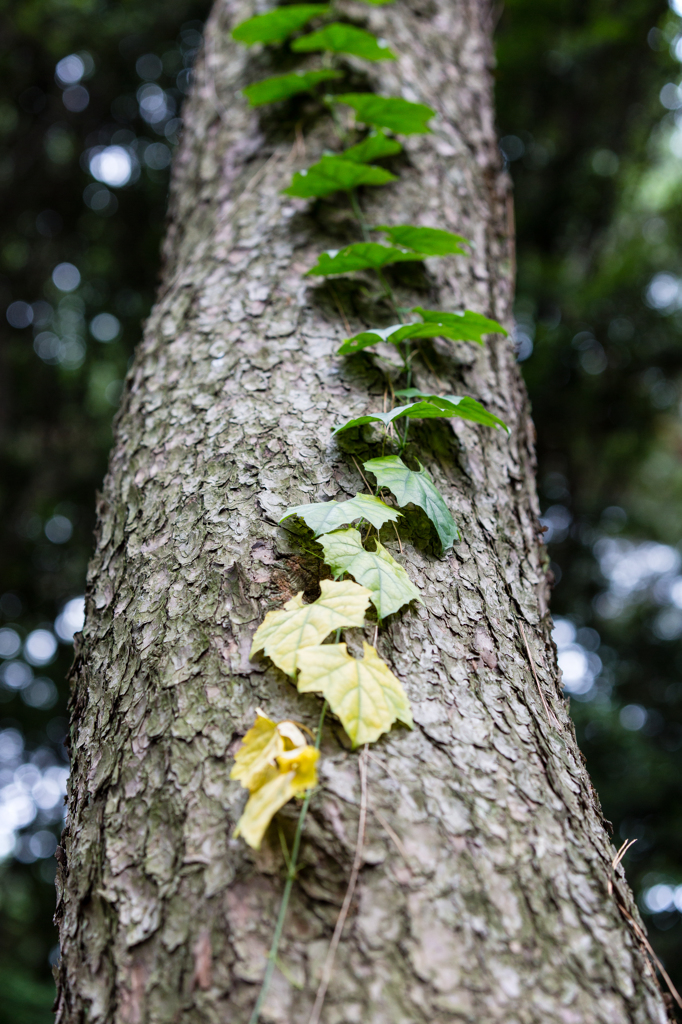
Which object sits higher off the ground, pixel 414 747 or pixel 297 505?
pixel 297 505

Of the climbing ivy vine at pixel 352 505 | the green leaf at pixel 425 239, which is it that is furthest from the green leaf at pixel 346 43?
the green leaf at pixel 425 239

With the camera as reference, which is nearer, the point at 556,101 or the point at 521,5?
the point at 521,5

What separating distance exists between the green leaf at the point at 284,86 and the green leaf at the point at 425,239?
51 cm

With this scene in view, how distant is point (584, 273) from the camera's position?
443 centimetres

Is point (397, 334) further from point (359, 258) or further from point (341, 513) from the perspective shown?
point (341, 513)

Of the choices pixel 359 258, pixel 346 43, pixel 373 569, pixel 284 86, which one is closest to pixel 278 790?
pixel 373 569

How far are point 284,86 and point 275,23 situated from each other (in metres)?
0.22

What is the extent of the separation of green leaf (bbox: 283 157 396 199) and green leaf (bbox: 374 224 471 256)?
167 mm

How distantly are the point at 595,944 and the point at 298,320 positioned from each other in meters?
1.07

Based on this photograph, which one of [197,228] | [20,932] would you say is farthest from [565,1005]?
[20,932]

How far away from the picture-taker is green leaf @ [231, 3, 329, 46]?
5.02 feet

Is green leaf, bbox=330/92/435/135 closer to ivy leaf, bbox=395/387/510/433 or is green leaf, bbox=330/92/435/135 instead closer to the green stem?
ivy leaf, bbox=395/387/510/433

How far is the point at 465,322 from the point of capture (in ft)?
3.84

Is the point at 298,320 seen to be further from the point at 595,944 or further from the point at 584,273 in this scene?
the point at 584,273
